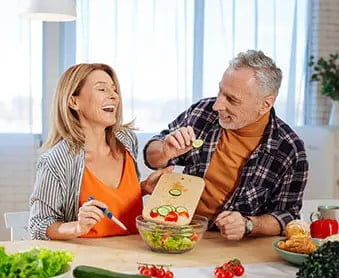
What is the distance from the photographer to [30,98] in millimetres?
3934

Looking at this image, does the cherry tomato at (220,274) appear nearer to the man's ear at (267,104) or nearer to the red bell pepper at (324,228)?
the red bell pepper at (324,228)

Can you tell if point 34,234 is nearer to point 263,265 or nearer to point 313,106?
point 263,265

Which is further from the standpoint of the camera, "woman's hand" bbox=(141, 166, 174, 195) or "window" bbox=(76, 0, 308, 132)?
"window" bbox=(76, 0, 308, 132)

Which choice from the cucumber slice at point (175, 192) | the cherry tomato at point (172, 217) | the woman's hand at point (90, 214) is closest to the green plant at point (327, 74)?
the cucumber slice at point (175, 192)

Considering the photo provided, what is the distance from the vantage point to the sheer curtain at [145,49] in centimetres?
404

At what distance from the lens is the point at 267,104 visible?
222cm

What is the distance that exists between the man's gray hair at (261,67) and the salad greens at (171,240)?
2.19ft

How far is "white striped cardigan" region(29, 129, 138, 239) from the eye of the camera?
191 centimetres

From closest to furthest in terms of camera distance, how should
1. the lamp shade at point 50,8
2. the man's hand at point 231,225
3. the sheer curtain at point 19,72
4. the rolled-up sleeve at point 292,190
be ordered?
the man's hand at point 231,225 → the rolled-up sleeve at point 292,190 → the lamp shade at point 50,8 → the sheer curtain at point 19,72

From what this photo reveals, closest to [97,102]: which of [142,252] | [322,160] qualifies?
[142,252]

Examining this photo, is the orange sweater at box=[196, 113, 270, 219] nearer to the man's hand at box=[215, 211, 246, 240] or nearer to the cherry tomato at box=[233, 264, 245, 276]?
the man's hand at box=[215, 211, 246, 240]

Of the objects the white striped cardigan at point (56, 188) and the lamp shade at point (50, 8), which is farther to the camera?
the lamp shade at point (50, 8)

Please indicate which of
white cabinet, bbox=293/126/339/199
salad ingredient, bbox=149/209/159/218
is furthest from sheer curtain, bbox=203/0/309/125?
salad ingredient, bbox=149/209/159/218

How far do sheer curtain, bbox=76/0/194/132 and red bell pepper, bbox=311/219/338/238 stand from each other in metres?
2.37
